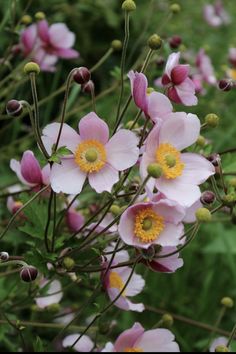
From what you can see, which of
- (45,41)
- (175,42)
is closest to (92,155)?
(175,42)

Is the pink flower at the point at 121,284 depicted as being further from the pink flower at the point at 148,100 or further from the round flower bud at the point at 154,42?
the round flower bud at the point at 154,42

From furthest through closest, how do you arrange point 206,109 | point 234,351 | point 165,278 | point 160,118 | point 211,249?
point 206,109
point 165,278
point 211,249
point 234,351
point 160,118

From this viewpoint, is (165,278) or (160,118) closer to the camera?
(160,118)

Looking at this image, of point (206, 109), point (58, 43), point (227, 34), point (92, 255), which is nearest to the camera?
point (92, 255)

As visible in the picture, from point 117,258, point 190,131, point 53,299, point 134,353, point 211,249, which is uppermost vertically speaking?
point 190,131

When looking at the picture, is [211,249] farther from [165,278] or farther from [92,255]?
[92,255]

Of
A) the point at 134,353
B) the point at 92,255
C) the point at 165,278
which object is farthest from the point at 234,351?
the point at 165,278

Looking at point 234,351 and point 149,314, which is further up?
point 234,351
